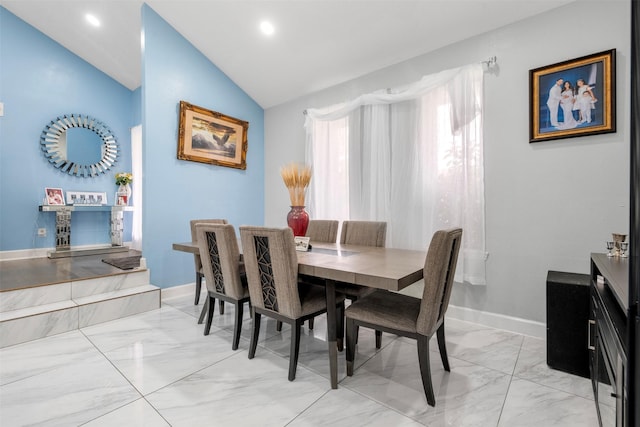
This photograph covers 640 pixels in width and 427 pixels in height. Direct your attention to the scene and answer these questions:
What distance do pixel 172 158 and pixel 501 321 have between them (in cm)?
381

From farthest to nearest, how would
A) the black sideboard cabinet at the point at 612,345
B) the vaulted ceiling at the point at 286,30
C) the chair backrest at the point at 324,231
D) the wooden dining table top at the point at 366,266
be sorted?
the chair backrest at the point at 324,231 < the vaulted ceiling at the point at 286,30 < the wooden dining table top at the point at 366,266 < the black sideboard cabinet at the point at 612,345

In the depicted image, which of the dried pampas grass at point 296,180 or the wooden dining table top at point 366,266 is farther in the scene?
the dried pampas grass at point 296,180

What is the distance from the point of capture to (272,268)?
6.00 ft

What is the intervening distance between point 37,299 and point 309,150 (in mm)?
3134

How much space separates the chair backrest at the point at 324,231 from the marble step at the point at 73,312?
177 centimetres

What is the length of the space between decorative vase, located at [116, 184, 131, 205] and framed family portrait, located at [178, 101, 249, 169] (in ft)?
6.99

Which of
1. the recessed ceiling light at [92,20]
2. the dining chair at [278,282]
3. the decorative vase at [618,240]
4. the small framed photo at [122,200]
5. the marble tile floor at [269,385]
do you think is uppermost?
the recessed ceiling light at [92,20]

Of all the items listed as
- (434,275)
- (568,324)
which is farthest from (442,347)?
(568,324)

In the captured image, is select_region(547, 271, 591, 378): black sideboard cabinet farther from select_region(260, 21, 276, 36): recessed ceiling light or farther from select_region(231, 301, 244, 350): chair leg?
select_region(260, 21, 276, 36): recessed ceiling light

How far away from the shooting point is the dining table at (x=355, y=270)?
57.2 inches

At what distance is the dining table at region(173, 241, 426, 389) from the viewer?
4.77ft

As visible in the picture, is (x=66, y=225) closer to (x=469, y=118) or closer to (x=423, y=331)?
(x=423, y=331)

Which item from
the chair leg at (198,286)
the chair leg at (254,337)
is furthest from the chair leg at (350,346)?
the chair leg at (198,286)

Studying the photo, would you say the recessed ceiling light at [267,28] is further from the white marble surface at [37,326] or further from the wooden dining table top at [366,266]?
the white marble surface at [37,326]
